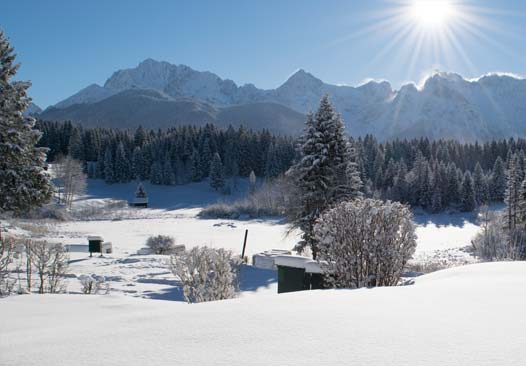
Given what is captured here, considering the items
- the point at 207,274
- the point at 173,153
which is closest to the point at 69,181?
the point at 173,153

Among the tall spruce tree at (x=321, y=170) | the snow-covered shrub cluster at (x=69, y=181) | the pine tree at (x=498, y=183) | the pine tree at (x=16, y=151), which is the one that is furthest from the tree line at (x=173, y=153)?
the pine tree at (x=16, y=151)

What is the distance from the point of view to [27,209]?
1530 cm

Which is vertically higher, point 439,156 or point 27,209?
point 439,156

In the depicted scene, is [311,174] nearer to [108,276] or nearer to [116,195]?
[108,276]

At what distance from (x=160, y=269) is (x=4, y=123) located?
8136mm

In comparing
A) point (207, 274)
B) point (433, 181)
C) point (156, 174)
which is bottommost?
point (207, 274)

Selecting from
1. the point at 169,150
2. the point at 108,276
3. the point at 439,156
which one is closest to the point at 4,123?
the point at 108,276

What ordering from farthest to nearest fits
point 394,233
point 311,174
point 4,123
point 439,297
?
point 311,174 → point 4,123 → point 394,233 → point 439,297

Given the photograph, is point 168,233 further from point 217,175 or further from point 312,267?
point 217,175

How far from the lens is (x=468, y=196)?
63812mm

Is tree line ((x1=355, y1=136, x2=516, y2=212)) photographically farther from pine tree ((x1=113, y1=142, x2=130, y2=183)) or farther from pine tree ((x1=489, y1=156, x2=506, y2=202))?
pine tree ((x1=113, y1=142, x2=130, y2=183))

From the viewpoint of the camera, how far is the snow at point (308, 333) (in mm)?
2602

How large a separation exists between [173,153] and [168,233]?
57.8m

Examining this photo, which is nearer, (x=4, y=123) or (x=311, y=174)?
(x=4, y=123)
